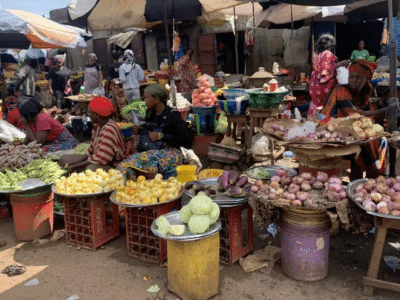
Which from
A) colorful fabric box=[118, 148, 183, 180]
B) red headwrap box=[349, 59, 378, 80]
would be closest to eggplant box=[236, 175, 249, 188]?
colorful fabric box=[118, 148, 183, 180]

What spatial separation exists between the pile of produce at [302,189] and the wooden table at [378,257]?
0.35 metres

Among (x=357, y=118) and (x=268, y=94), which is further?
(x=268, y=94)

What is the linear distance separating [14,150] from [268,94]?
3.77 meters

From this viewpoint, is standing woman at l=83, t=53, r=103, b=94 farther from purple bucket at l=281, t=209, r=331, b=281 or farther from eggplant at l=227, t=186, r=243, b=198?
purple bucket at l=281, t=209, r=331, b=281

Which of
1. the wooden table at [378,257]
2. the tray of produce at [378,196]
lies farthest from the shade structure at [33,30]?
the wooden table at [378,257]

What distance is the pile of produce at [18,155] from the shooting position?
4.80 m

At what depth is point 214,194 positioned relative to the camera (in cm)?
359

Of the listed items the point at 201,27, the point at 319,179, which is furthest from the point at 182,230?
the point at 201,27

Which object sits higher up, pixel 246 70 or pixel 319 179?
pixel 246 70

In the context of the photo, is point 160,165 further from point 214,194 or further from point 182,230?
point 182,230

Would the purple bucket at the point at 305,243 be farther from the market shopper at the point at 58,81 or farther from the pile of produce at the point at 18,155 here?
the market shopper at the point at 58,81

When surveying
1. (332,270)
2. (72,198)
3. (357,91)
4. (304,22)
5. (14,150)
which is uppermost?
(304,22)

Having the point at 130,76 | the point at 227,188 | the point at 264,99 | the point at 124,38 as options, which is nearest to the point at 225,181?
the point at 227,188

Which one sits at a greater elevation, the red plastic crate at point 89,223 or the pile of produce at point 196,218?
the pile of produce at point 196,218
